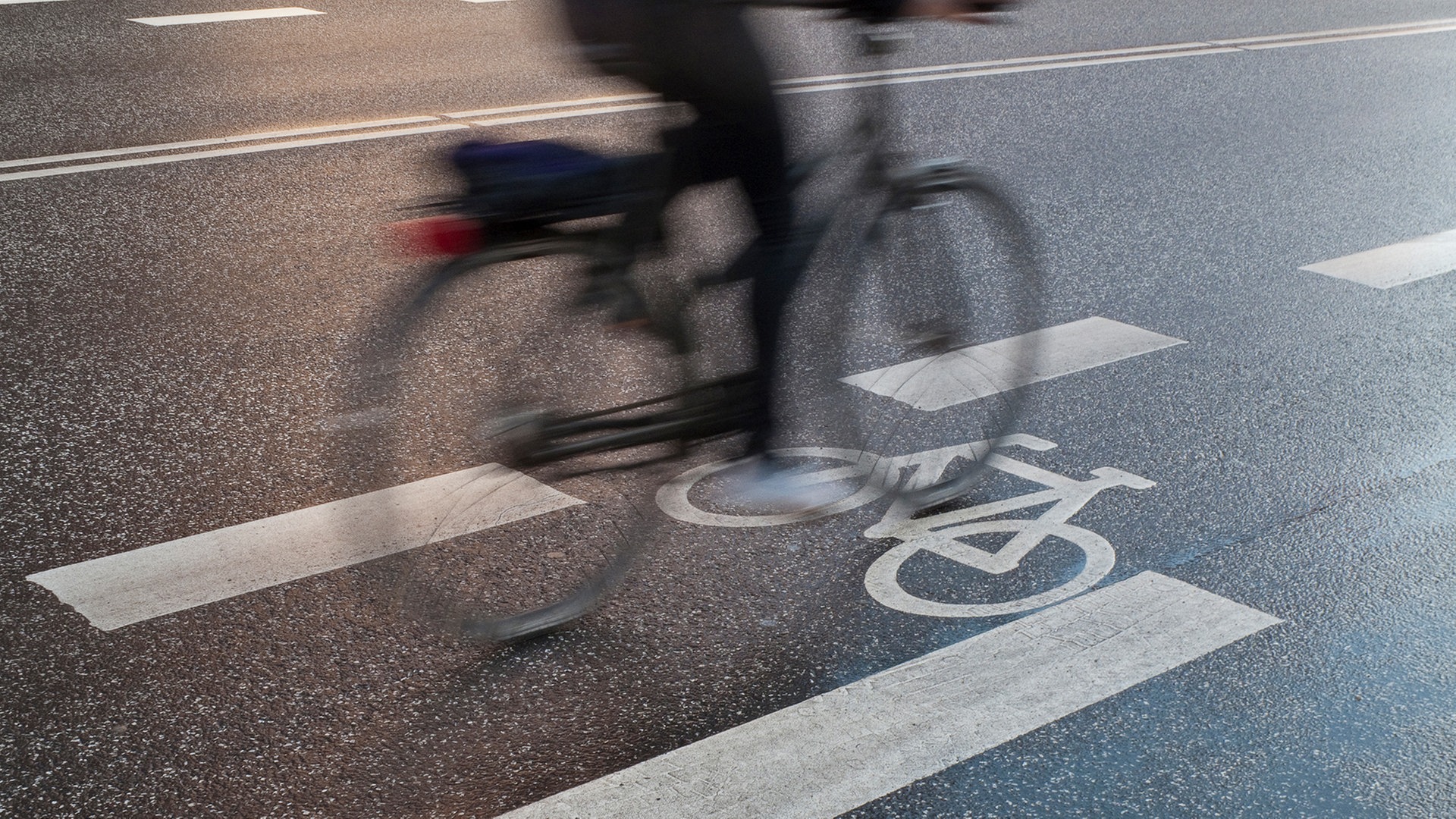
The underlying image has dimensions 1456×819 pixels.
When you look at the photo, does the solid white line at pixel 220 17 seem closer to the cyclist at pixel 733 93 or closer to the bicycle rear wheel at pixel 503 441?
the bicycle rear wheel at pixel 503 441

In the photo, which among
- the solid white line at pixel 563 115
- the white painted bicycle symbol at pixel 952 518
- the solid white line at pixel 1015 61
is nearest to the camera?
the white painted bicycle symbol at pixel 952 518

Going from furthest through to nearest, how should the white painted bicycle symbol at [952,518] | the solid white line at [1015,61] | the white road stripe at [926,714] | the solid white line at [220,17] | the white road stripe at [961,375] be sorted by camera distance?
the solid white line at [220,17], the solid white line at [1015,61], the white road stripe at [961,375], the white painted bicycle symbol at [952,518], the white road stripe at [926,714]

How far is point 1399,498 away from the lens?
397 cm

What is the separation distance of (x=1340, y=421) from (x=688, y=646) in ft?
7.89

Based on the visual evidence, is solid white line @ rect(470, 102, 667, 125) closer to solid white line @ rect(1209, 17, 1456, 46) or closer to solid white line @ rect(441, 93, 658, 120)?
solid white line @ rect(441, 93, 658, 120)

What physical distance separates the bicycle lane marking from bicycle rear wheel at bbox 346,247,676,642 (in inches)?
143

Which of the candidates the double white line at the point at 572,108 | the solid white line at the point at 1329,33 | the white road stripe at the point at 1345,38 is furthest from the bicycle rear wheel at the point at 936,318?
the solid white line at the point at 1329,33

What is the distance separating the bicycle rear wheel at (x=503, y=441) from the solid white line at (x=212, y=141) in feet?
14.0

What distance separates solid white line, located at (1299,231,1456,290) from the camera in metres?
5.86

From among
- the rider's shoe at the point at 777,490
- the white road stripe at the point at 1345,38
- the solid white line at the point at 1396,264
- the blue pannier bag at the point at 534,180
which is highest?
the blue pannier bag at the point at 534,180

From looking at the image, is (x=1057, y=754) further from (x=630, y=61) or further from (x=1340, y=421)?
(x=1340, y=421)

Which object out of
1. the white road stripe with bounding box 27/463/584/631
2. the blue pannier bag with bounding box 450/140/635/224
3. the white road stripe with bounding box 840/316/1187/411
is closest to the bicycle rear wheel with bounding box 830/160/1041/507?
the white road stripe with bounding box 840/316/1187/411

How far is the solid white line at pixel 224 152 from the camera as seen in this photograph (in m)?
6.83

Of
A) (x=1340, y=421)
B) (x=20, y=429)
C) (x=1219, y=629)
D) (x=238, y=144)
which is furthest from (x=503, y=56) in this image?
(x=1219, y=629)
